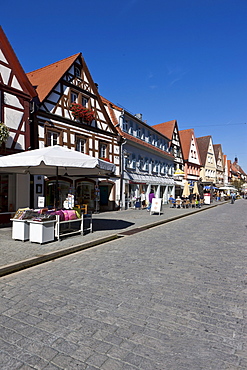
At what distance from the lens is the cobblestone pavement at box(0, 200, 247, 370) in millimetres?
2594

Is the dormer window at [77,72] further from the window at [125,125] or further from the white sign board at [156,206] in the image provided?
the white sign board at [156,206]

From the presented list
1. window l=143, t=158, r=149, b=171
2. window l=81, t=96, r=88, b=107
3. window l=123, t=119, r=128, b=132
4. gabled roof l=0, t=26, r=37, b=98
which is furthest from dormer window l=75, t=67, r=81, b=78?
window l=143, t=158, r=149, b=171

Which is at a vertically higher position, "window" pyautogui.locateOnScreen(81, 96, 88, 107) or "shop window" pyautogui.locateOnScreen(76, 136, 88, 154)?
"window" pyautogui.locateOnScreen(81, 96, 88, 107)

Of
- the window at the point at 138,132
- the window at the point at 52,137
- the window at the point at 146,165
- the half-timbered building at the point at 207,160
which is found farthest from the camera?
the half-timbered building at the point at 207,160

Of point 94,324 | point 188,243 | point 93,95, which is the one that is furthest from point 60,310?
point 93,95

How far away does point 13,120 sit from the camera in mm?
12102

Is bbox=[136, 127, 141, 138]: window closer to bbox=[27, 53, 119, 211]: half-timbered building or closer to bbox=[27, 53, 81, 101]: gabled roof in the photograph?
bbox=[27, 53, 119, 211]: half-timbered building

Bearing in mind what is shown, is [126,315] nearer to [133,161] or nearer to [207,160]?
[133,161]

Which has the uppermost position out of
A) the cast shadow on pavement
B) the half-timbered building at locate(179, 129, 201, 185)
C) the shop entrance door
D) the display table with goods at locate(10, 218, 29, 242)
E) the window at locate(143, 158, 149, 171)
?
the half-timbered building at locate(179, 129, 201, 185)

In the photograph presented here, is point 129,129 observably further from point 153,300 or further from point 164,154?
point 153,300

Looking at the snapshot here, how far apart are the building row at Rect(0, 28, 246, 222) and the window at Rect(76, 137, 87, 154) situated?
7cm

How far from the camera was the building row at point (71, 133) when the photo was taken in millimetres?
12133

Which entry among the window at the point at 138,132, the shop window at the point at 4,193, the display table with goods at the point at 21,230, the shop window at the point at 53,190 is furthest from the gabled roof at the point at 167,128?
the display table with goods at the point at 21,230

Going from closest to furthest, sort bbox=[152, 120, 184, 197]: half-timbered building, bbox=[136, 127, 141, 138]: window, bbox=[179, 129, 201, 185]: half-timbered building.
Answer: bbox=[136, 127, 141, 138]: window → bbox=[152, 120, 184, 197]: half-timbered building → bbox=[179, 129, 201, 185]: half-timbered building
